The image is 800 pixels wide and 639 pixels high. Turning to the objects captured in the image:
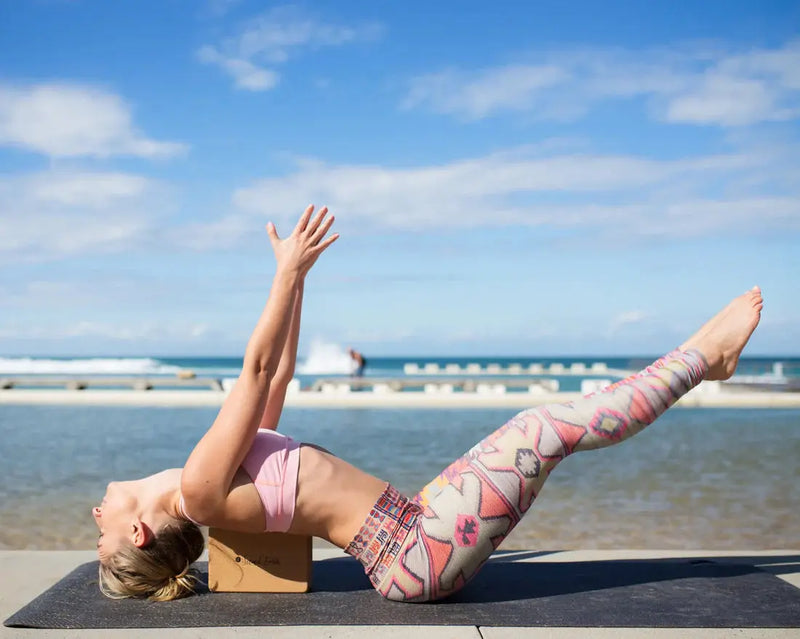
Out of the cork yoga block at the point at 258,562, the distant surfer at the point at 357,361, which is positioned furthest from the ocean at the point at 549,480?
the distant surfer at the point at 357,361

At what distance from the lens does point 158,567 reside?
265 centimetres

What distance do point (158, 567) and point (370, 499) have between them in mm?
739

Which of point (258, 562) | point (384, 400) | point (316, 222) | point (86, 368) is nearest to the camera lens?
point (316, 222)

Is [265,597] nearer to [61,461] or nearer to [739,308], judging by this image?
[739,308]

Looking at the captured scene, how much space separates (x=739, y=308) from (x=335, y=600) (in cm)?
181

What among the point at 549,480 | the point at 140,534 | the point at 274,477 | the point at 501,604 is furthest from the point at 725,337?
the point at 549,480

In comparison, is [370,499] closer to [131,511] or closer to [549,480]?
[131,511]

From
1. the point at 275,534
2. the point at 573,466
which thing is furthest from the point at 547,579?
the point at 573,466

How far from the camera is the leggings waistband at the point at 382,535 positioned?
259 cm

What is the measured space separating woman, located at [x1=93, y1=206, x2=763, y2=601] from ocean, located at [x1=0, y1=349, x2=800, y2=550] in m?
2.16

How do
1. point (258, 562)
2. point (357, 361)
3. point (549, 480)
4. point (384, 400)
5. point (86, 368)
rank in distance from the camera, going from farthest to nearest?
point (86, 368) → point (357, 361) → point (384, 400) → point (549, 480) → point (258, 562)

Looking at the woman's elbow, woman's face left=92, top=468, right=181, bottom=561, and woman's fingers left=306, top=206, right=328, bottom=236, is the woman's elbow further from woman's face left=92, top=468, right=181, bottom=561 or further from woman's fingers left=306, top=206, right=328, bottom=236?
woman's fingers left=306, top=206, right=328, bottom=236

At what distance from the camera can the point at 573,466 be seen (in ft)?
25.4

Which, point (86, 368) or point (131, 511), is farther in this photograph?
point (86, 368)
